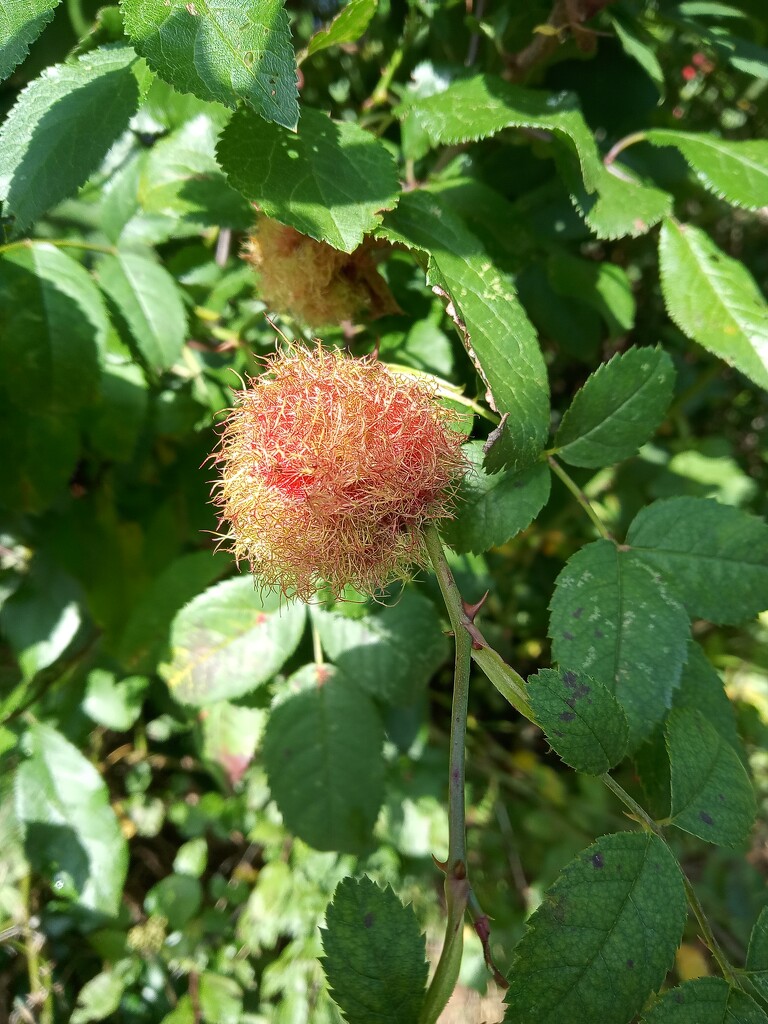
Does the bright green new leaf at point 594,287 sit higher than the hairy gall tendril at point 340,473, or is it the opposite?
the bright green new leaf at point 594,287

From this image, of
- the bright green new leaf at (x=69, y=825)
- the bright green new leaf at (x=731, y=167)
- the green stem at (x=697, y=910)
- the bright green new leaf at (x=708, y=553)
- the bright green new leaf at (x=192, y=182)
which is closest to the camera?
the green stem at (x=697, y=910)

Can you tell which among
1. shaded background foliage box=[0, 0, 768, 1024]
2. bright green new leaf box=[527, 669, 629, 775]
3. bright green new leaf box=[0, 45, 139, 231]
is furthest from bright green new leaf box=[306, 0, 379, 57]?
bright green new leaf box=[527, 669, 629, 775]

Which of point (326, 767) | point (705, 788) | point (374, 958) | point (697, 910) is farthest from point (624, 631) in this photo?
point (326, 767)

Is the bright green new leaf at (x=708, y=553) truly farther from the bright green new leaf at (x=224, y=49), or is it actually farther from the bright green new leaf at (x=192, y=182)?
the bright green new leaf at (x=192, y=182)

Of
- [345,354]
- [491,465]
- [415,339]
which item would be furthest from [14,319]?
[491,465]

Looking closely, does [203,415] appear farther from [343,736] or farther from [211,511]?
[343,736]

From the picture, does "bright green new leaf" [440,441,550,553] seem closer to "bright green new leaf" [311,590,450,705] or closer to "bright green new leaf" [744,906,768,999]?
"bright green new leaf" [311,590,450,705]

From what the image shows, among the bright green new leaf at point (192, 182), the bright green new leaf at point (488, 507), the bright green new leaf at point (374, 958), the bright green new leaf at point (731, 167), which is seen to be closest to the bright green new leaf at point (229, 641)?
the bright green new leaf at point (488, 507)
